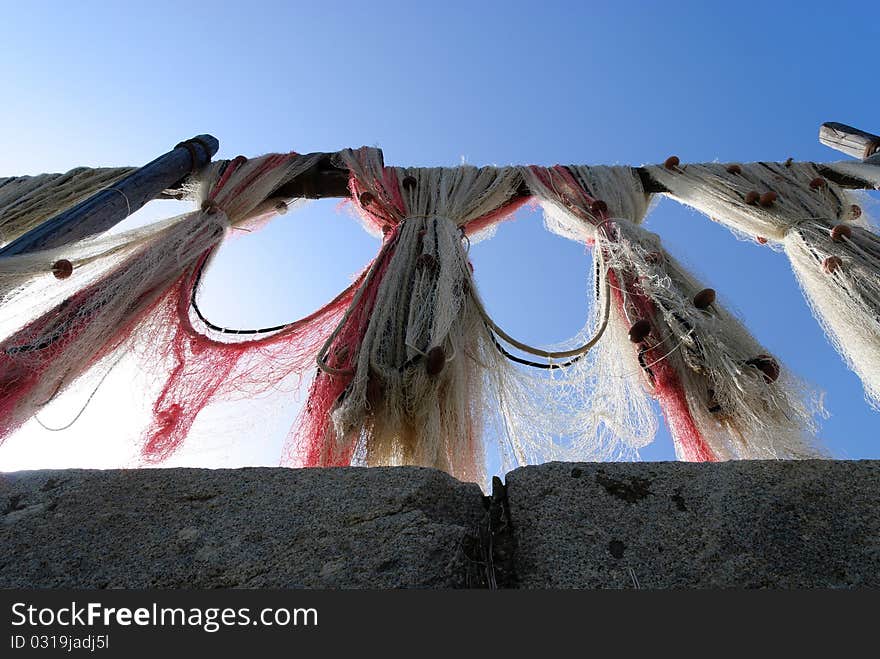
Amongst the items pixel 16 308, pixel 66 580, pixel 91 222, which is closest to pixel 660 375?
pixel 66 580

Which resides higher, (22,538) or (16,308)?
(16,308)

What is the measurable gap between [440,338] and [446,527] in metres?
0.75

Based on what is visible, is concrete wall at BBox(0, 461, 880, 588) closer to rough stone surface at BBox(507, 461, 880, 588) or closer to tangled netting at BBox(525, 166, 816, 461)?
rough stone surface at BBox(507, 461, 880, 588)

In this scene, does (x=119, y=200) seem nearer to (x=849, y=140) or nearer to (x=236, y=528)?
(x=236, y=528)

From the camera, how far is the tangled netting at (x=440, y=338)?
1.74 meters

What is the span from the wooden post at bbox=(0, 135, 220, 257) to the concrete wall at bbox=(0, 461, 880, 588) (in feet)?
3.94

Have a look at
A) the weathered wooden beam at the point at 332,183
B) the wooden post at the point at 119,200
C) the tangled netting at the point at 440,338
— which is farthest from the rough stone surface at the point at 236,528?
the weathered wooden beam at the point at 332,183

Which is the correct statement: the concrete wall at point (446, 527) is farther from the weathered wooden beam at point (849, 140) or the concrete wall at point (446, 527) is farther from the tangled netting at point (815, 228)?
the weathered wooden beam at point (849, 140)

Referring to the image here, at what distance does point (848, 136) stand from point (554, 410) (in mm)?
2753

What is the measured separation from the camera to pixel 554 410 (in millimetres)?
1905

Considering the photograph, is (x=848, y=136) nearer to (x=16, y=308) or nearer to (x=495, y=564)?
(x=495, y=564)

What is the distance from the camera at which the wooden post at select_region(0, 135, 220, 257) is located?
7.43 feet

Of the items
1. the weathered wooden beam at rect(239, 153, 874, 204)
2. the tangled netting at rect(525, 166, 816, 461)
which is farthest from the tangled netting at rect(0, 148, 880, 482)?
the weathered wooden beam at rect(239, 153, 874, 204)

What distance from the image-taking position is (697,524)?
1153 millimetres
